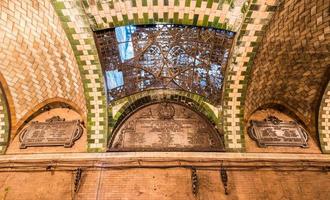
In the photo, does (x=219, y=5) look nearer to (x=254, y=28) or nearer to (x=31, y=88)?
(x=254, y=28)

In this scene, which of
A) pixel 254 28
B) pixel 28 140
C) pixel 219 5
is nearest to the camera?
pixel 219 5

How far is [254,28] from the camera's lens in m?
4.11

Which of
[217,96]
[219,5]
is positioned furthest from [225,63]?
[219,5]

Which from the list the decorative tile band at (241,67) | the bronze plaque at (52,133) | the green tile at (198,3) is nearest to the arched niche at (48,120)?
the bronze plaque at (52,133)

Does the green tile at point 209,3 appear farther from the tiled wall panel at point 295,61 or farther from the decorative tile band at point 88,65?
the decorative tile band at point 88,65

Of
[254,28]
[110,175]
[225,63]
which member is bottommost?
[110,175]

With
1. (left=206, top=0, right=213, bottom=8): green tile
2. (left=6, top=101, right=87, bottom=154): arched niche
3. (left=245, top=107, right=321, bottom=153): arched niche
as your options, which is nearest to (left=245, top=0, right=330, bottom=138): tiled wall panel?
(left=245, top=107, right=321, bottom=153): arched niche

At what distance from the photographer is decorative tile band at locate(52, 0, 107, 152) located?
392 cm

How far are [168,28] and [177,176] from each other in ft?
8.41

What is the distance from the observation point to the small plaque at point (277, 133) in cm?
485

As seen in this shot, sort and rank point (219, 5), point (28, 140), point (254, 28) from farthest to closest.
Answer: point (28, 140)
point (254, 28)
point (219, 5)

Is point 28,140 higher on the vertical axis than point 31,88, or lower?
lower

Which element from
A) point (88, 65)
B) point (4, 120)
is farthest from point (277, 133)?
point (4, 120)

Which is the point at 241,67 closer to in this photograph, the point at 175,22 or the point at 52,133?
the point at 175,22
